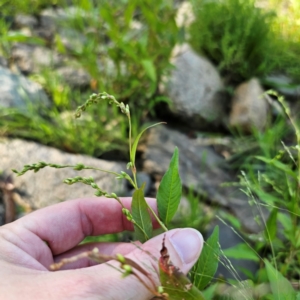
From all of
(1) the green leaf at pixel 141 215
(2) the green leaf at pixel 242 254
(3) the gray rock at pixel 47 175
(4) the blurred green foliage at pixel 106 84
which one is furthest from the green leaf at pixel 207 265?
(4) the blurred green foliage at pixel 106 84

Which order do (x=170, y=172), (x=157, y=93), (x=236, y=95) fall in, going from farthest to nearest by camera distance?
(x=236, y=95), (x=157, y=93), (x=170, y=172)

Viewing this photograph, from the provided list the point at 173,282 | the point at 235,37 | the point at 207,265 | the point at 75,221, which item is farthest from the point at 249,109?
the point at 173,282

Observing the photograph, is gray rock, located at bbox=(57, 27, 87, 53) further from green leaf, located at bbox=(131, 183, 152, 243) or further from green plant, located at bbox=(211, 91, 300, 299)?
green leaf, located at bbox=(131, 183, 152, 243)

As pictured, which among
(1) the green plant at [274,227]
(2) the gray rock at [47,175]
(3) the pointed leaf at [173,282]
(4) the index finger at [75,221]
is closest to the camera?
(3) the pointed leaf at [173,282]

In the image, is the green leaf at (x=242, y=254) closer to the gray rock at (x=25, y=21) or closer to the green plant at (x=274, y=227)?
the green plant at (x=274, y=227)

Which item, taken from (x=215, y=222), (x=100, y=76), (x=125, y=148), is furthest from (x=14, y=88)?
(x=215, y=222)

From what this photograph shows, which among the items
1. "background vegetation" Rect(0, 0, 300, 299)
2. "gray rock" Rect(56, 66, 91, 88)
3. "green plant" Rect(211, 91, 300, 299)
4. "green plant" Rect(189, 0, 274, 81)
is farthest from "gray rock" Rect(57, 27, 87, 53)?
"green plant" Rect(211, 91, 300, 299)

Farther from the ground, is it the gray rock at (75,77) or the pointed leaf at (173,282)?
the pointed leaf at (173,282)

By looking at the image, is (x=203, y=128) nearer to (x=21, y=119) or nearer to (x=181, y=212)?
(x=181, y=212)
